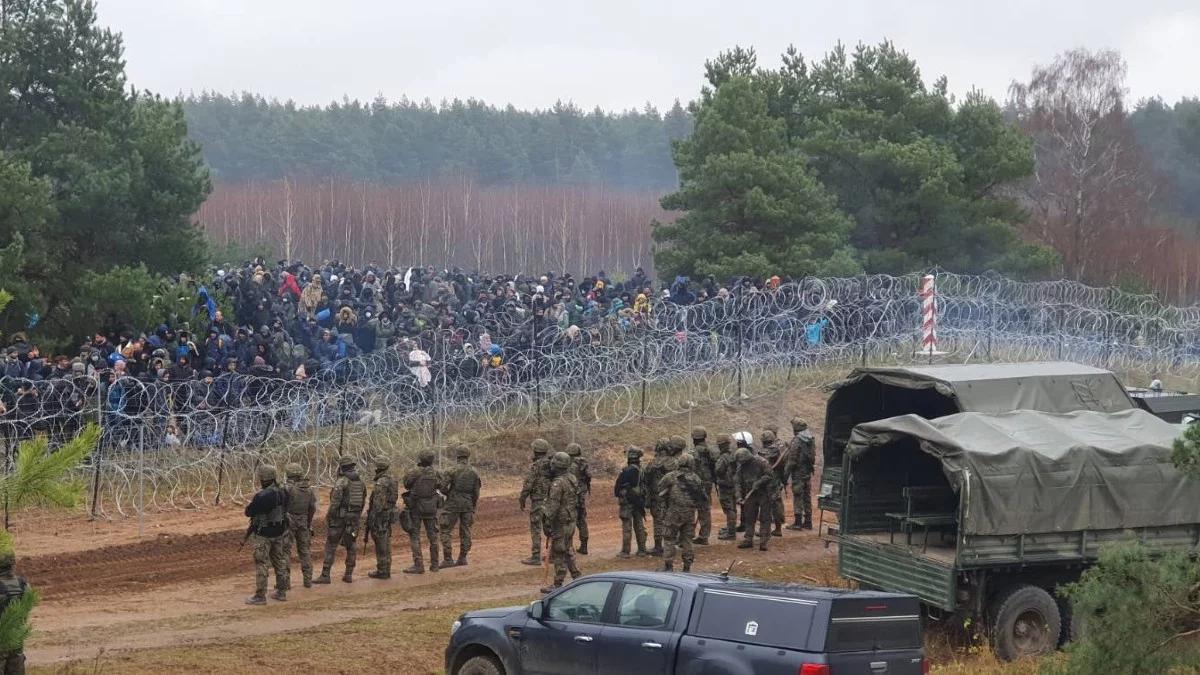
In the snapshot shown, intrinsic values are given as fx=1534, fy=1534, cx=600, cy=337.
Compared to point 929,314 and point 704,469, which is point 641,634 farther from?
point 929,314

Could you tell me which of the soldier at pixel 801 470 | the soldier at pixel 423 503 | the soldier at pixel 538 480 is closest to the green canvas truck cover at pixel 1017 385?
the soldier at pixel 801 470

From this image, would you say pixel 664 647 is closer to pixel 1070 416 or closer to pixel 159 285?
pixel 1070 416

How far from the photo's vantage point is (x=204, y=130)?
104m

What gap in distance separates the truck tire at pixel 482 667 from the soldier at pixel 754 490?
837cm

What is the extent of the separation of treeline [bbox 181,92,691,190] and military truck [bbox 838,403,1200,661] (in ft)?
270

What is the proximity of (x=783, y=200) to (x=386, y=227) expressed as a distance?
1769 inches

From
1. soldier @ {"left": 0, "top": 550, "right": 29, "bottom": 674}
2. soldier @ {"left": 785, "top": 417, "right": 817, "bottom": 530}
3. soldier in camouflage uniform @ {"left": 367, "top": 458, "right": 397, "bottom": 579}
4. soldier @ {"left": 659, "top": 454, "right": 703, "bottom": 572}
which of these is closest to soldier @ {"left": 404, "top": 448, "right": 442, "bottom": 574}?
soldier in camouflage uniform @ {"left": 367, "top": 458, "right": 397, "bottom": 579}

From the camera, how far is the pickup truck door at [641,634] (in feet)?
34.9

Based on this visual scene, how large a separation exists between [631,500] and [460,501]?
7.14 ft

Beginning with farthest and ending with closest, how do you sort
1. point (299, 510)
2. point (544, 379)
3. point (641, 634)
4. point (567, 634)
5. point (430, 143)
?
point (430, 143), point (544, 379), point (299, 510), point (567, 634), point (641, 634)

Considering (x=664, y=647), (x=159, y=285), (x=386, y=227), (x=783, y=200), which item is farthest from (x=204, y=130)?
(x=664, y=647)

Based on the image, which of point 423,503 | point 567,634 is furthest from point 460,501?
point 567,634

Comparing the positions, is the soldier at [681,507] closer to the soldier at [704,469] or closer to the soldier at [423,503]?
the soldier at [704,469]

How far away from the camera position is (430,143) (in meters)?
103
